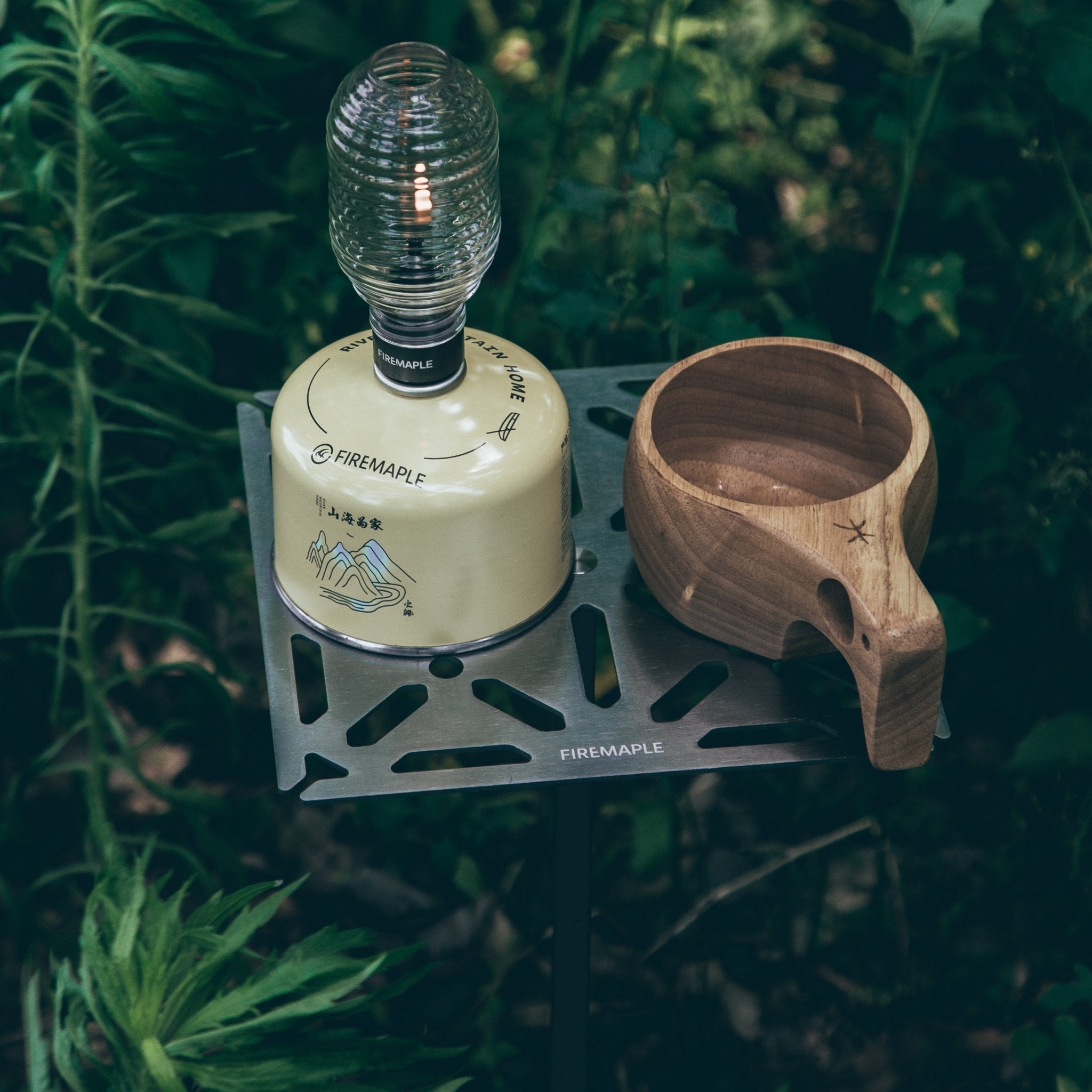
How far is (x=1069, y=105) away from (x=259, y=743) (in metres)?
1.08

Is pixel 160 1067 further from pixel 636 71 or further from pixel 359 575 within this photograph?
pixel 636 71

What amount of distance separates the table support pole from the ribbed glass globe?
0.34m

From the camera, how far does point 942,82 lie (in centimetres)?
126

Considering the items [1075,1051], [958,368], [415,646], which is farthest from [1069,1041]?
[415,646]

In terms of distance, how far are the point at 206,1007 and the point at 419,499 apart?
0.39 m

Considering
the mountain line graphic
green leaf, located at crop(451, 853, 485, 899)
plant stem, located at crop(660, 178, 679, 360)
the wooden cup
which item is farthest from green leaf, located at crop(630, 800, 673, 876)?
the mountain line graphic

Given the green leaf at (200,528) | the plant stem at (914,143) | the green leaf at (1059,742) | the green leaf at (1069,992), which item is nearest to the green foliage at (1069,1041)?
the green leaf at (1069,992)

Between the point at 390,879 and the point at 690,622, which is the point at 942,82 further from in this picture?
the point at 390,879

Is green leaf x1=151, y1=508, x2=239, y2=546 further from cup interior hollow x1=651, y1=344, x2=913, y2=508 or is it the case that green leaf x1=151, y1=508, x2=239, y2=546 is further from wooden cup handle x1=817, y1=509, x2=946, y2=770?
Answer: wooden cup handle x1=817, y1=509, x2=946, y2=770

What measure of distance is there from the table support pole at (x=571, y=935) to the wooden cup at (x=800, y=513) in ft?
0.65

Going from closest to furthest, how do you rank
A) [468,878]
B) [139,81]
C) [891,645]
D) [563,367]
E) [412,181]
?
[891,645], [412,181], [139,81], [468,878], [563,367]

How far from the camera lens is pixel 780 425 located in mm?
1004

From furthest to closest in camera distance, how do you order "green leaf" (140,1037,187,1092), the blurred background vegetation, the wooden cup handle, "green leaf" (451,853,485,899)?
→ "green leaf" (451,853,485,899)
the blurred background vegetation
"green leaf" (140,1037,187,1092)
the wooden cup handle

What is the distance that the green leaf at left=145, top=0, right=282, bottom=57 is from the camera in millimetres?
1123
